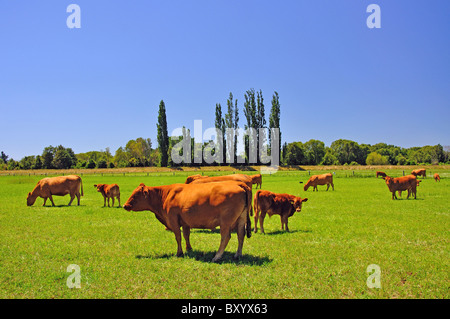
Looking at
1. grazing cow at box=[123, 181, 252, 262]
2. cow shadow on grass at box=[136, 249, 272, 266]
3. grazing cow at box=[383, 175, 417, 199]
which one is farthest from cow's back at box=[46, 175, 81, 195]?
grazing cow at box=[383, 175, 417, 199]

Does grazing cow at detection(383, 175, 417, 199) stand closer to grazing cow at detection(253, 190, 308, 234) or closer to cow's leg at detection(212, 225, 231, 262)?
grazing cow at detection(253, 190, 308, 234)

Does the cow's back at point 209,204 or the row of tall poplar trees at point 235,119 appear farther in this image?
the row of tall poplar trees at point 235,119

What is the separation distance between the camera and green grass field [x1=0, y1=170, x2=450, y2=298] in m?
5.88

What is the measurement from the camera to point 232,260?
754 cm

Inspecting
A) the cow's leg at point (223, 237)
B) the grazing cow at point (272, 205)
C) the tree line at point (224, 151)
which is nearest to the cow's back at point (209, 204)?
the cow's leg at point (223, 237)

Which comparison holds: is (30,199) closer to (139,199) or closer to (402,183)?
(139,199)

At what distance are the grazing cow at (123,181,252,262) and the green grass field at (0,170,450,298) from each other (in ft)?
2.50

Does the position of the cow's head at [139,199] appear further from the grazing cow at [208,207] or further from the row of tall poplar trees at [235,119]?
the row of tall poplar trees at [235,119]

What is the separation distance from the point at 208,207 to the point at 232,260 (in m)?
1.42

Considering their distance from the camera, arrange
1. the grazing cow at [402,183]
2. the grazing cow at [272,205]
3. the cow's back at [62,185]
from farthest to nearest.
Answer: the grazing cow at [402,183], the cow's back at [62,185], the grazing cow at [272,205]

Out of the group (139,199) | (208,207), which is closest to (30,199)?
(139,199)

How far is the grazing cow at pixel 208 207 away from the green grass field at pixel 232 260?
76 centimetres

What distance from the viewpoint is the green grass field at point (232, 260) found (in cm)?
588

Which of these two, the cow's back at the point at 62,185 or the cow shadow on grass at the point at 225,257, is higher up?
the cow's back at the point at 62,185
